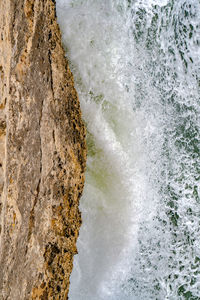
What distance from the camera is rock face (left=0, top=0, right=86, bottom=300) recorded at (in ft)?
6.13

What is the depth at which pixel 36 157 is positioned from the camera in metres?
2.10

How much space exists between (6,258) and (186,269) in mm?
2052

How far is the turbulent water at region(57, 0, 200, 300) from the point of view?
3096 millimetres

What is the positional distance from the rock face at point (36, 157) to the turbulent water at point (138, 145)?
0.51 meters

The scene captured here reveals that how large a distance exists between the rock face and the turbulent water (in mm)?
505

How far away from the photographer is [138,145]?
10.4 feet

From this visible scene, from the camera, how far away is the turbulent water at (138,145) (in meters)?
3.10

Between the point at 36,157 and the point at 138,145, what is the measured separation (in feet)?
4.12

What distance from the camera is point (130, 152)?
10.3 ft

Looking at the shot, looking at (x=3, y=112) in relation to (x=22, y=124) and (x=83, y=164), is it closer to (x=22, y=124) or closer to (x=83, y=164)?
(x=22, y=124)

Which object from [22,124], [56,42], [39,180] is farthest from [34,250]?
[56,42]

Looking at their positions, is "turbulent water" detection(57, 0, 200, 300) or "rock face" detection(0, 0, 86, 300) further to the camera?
"turbulent water" detection(57, 0, 200, 300)

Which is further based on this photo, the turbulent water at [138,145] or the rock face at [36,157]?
the turbulent water at [138,145]

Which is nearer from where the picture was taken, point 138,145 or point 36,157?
point 36,157
